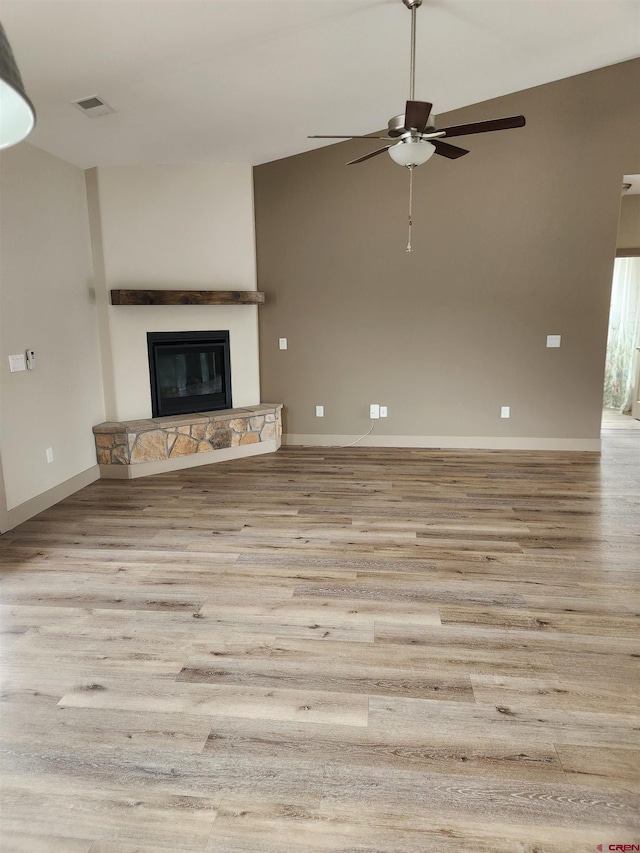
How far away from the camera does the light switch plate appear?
3.65 m

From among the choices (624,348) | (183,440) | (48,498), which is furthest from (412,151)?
(624,348)

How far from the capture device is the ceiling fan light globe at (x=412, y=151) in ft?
10.5

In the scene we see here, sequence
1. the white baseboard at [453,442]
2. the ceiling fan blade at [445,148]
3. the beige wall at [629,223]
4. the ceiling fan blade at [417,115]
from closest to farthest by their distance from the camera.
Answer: the ceiling fan blade at [417,115] < the ceiling fan blade at [445,148] < the white baseboard at [453,442] < the beige wall at [629,223]

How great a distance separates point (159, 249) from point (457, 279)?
2.90 m

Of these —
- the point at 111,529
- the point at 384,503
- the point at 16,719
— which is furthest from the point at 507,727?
the point at 111,529

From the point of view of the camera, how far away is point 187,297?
4.94 metres

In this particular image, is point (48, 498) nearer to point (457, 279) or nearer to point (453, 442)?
point (453, 442)

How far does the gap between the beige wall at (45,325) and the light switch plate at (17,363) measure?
0.12 ft

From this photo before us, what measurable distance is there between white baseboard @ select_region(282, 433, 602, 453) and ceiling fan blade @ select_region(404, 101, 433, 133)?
3.28m

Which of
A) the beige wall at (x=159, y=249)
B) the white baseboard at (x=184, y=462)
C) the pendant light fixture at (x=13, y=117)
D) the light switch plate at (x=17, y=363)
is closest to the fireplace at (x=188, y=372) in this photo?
the beige wall at (x=159, y=249)

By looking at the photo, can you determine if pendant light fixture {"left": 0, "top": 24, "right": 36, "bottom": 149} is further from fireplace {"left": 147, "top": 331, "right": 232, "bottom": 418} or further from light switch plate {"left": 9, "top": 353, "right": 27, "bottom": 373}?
fireplace {"left": 147, "top": 331, "right": 232, "bottom": 418}

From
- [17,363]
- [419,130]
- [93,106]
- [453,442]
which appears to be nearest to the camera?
[419,130]

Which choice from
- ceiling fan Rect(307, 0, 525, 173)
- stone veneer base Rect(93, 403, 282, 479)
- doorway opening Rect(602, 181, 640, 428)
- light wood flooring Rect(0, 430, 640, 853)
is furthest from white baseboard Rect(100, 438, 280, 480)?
doorway opening Rect(602, 181, 640, 428)

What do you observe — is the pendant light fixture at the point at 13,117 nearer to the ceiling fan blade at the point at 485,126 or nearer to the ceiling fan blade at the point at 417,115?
the ceiling fan blade at the point at 417,115
